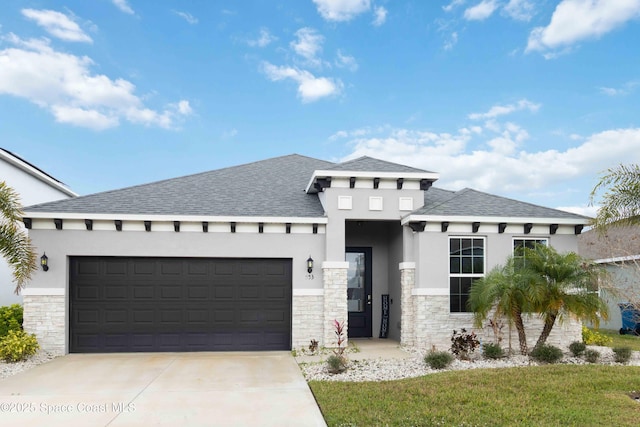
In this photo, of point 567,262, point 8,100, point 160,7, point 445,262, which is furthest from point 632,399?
point 8,100

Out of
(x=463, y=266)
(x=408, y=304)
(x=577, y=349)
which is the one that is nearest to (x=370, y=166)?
(x=463, y=266)

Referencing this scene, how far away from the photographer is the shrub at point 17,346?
1001 centimetres

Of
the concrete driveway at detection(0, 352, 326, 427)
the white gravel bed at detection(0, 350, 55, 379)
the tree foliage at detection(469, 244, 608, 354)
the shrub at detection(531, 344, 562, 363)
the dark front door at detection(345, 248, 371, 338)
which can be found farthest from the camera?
the dark front door at detection(345, 248, 371, 338)

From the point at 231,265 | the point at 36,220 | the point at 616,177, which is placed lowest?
the point at 231,265

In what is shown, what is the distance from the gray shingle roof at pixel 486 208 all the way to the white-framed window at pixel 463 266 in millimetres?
683

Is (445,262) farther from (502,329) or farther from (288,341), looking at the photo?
(288,341)

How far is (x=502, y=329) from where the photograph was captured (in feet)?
37.2

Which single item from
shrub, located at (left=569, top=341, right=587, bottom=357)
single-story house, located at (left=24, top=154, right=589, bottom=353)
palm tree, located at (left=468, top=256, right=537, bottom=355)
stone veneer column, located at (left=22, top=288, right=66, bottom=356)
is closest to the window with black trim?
single-story house, located at (left=24, top=154, right=589, bottom=353)

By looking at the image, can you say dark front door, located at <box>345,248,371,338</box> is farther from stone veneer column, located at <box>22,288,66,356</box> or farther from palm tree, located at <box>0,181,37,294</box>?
palm tree, located at <box>0,181,37,294</box>

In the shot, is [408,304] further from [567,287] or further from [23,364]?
[23,364]

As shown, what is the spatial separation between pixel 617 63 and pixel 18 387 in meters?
15.4

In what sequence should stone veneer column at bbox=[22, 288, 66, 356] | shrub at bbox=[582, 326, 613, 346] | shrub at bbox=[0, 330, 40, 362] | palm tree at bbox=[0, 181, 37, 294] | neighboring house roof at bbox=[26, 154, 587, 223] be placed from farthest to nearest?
shrub at bbox=[582, 326, 613, 346]
neighboring house roof at bbox=[26, 154, 587, 223]
stone veneer column at bbox=[22, 288, 66, 356]
palm tree at bbox=[0, 181, 37, 294]
shrub at bbox=[0, 330, 40, 362]

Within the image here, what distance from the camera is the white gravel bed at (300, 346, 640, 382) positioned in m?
8.57

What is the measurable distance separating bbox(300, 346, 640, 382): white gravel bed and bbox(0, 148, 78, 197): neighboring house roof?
11.7 m
